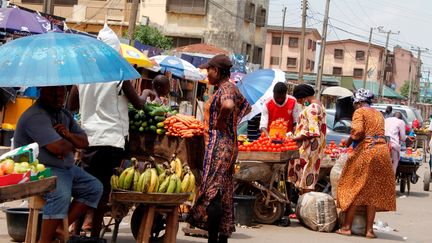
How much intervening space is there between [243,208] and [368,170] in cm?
179

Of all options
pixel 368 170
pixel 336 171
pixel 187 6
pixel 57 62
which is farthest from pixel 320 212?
pixel 187 6

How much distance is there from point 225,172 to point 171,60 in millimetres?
16337

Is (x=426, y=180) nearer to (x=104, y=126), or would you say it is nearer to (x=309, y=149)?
(x=309, y=149)

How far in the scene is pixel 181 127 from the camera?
829cm

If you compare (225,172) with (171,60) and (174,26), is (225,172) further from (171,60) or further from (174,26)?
(174,26)

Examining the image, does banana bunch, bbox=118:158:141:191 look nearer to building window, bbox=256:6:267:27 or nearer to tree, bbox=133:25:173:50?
tree, bbox=133:25:173:50

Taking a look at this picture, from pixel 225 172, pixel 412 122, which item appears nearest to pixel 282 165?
pixel 225 172

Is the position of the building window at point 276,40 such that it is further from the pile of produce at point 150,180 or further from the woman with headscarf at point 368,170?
the pile of produce at point 150,180

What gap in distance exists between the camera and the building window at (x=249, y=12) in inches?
1890

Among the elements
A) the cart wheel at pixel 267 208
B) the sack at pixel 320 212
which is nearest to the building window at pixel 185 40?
the cart wheel at pixel 267 208

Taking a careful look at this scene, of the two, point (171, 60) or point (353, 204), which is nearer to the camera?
point (353, 204)

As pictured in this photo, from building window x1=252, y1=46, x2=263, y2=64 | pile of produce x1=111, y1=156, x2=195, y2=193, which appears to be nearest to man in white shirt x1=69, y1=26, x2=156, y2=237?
pile of produce x1=111, y1=156, x2=195, y2=193

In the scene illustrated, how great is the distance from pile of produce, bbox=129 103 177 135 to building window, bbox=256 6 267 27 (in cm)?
4273

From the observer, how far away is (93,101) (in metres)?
7.80
